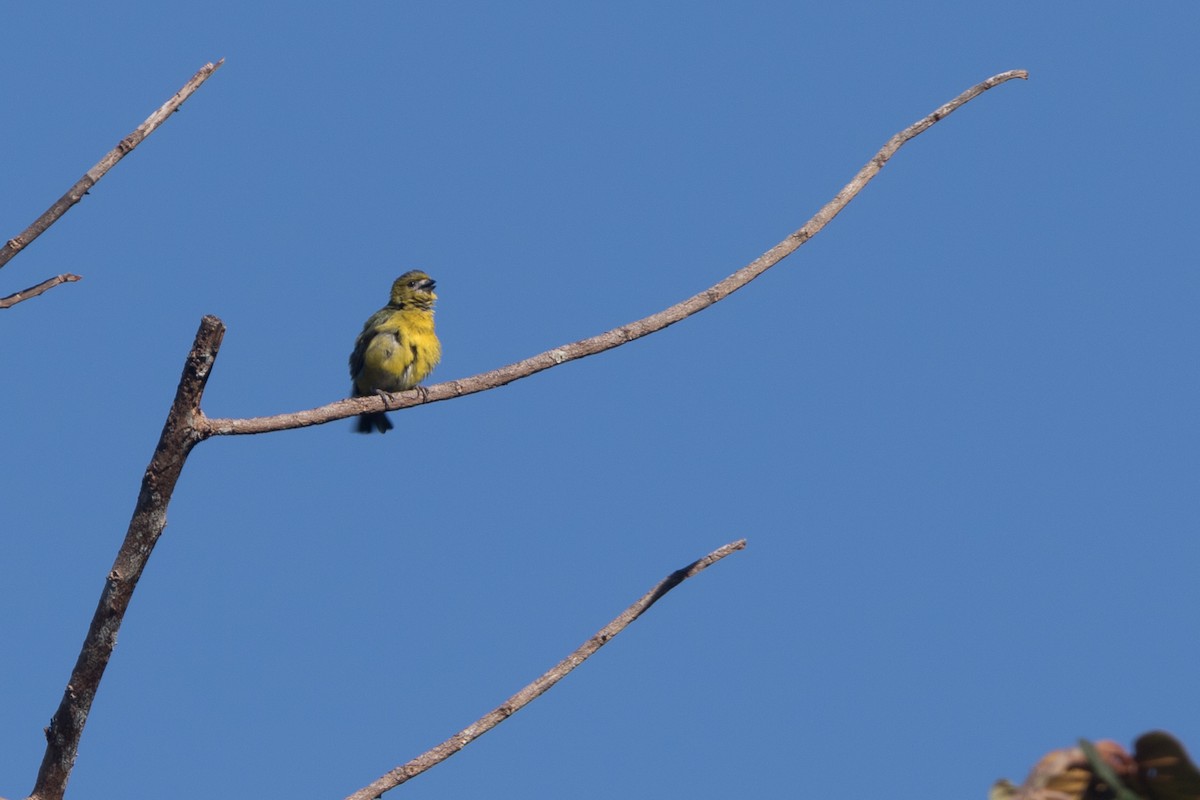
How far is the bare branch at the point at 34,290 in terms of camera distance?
16.8 ft

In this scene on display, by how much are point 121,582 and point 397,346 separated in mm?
6750

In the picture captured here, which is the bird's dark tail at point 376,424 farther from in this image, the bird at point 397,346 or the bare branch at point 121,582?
the bare branch at point 121,582

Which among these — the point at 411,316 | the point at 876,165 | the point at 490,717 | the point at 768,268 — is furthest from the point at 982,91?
the point at 411,316

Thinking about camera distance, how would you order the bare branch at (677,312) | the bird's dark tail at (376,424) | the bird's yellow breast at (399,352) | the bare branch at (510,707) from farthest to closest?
the bird's dark tail at (376,424), the bird's yellow breast at (399,352), the bare branch at (677,312), the bare branch at (510,707)

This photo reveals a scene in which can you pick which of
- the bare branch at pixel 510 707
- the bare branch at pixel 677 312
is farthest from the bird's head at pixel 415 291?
the bare branch at pixel 510 707

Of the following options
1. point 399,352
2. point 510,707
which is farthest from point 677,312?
point 399,352

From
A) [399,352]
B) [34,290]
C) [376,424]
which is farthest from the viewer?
[376,424]

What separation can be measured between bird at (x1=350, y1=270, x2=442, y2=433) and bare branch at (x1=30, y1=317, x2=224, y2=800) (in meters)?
6.24

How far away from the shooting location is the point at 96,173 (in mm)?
4977

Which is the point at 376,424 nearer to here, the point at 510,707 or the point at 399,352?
the point at 399,352

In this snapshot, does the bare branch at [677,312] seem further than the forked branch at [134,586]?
Yes

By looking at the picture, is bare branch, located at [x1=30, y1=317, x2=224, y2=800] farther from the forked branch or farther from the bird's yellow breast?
the bird's yellow breast

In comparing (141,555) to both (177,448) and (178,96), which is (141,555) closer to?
(177,448)

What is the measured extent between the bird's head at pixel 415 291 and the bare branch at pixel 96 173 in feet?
21.8
